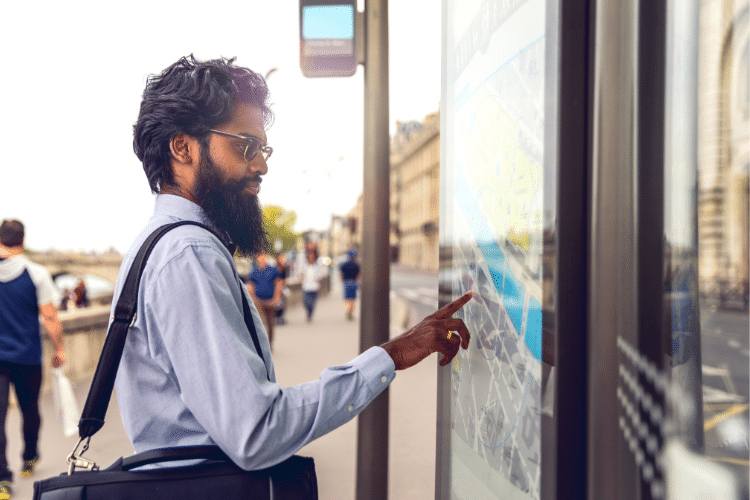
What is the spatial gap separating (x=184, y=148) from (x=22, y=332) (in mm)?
3355

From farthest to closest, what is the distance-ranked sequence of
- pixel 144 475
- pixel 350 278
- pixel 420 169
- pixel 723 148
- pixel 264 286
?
pixel 350 278 → pixel 264 286 → pixel 420 169 → pixel 144 475 → pixel 723 148

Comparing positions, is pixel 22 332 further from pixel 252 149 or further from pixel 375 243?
pixel 252 149

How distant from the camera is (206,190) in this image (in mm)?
1543

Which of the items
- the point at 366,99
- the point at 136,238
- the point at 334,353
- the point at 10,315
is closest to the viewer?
the point at 136,238

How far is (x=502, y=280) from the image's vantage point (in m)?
1.80

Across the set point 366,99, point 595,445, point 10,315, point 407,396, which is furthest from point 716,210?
point 407,396

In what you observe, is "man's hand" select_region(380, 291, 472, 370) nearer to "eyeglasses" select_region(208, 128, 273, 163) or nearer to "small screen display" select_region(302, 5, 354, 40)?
"eyeglasses" select_region(208, 128, 273, 163)

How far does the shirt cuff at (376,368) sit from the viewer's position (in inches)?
54.5

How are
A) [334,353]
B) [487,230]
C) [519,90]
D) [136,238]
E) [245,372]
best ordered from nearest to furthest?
[245,372]
[136,238]
[519,90]
[487,230]
[334,353]

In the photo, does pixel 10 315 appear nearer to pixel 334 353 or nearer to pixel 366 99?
pixel 366 99

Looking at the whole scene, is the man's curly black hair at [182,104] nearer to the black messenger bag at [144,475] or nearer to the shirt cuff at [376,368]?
the black messenger bag at [144,475]

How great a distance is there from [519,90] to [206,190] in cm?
87

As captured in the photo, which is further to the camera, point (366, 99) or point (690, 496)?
point (366, 99)

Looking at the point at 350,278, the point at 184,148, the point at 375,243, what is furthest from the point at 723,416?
the point at 350,278
